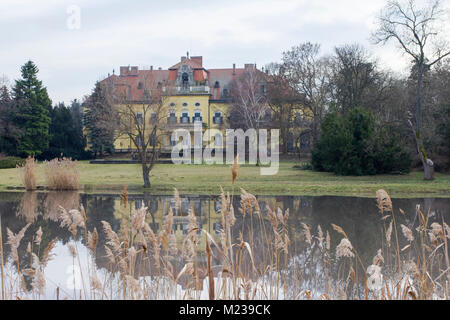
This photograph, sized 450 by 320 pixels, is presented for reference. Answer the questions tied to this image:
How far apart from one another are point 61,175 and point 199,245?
37.2ft

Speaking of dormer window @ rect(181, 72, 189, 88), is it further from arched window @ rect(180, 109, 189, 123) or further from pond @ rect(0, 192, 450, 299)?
pond @ rect(0, 192, 450, 299)

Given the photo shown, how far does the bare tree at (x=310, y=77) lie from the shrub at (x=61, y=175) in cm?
2138

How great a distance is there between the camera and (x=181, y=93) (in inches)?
2050

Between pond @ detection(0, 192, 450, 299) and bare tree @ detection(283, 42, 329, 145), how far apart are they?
2088 cm

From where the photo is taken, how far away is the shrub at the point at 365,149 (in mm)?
23172

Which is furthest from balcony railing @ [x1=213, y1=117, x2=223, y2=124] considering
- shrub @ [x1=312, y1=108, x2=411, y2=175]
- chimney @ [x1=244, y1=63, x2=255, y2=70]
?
shrub @ [x1=312, y1=108, x2=411, y2=175]

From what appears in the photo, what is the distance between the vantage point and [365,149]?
75.9 ft

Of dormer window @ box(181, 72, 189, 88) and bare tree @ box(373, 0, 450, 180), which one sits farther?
dormer window @ box(181, 72, 189, 88)

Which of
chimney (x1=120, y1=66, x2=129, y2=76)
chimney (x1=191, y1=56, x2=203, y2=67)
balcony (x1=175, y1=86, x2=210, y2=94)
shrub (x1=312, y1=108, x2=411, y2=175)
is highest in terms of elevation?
chimney (x1=191, y1=56, x2=203, y2=67)

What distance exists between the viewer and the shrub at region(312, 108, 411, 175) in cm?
2317

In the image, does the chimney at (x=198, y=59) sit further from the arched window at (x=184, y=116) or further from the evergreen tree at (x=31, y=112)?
the evergreen tree at (x=31, y=112)
